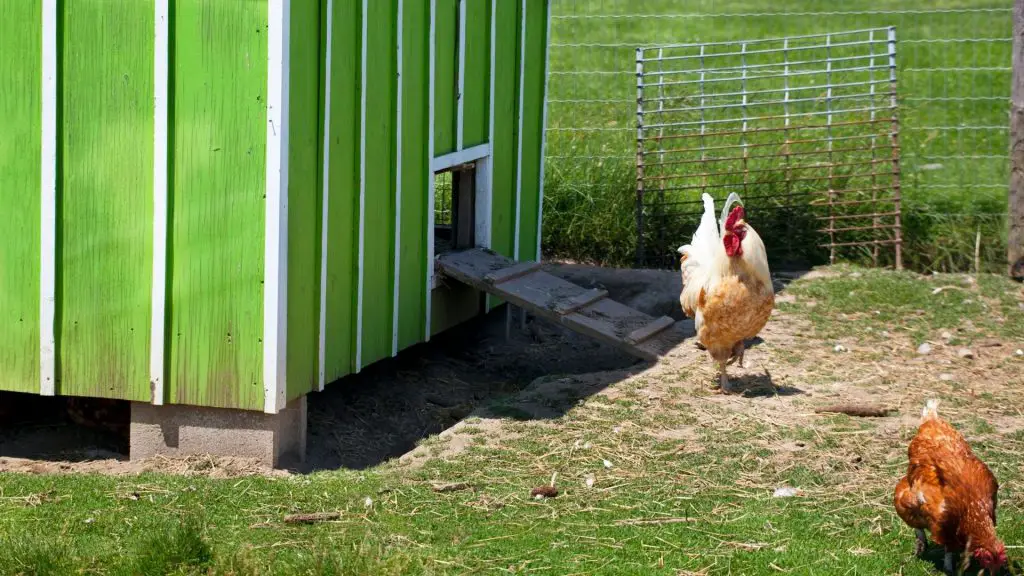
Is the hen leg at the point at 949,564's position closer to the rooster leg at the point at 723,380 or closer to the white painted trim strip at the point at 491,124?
the rooster leg at the point at 723,380

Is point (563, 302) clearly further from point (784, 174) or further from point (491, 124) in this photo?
point (784, 174)

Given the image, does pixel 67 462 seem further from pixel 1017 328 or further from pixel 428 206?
pixel 1017 328

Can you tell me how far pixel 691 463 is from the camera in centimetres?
683

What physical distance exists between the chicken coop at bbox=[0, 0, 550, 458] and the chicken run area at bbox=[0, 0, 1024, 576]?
0.05 feet

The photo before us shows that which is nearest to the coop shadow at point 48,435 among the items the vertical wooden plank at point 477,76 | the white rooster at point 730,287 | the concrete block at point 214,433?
the concrete block at point 214,433

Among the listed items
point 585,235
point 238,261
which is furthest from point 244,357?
point 585,235

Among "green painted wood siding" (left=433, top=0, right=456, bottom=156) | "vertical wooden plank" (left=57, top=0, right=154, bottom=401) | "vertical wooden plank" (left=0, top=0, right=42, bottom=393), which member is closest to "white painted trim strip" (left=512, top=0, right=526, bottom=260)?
"green painted wood siding" (left=433, top=0, right=456, bottom=156)

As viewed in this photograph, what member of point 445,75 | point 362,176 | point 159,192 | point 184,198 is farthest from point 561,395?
point 159,192

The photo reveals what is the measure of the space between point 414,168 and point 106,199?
6.84 feet

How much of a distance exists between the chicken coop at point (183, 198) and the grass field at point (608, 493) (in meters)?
0.64

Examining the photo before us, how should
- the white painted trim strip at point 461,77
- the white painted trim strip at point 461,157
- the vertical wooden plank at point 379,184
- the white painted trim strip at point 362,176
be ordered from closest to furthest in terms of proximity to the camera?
the white painted trim strip at point 362,176 → the vertical wooden plank at point 379,184 → the white painted trim strip at point 461,157 → the white painted trim strip at point 461,77

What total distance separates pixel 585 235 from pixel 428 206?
360cm

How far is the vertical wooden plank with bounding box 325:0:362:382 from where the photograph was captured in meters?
7.14

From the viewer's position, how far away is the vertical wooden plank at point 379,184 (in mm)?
7602
